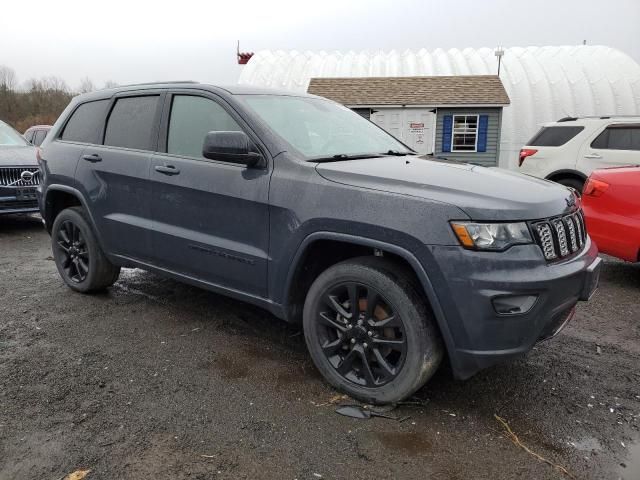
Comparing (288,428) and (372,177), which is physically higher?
(372,177)

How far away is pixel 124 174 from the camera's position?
13.0 feet

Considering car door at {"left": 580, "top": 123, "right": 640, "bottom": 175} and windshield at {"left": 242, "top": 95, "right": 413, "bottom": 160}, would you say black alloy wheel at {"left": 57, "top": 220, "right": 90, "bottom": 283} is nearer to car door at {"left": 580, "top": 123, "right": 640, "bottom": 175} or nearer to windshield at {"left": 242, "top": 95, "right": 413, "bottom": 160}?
windshield at {"left": 242, "top": 95, "right": 413, "bottom": 160}

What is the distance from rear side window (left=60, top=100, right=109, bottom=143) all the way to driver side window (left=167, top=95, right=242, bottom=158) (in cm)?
100

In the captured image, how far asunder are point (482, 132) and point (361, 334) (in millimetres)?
16121

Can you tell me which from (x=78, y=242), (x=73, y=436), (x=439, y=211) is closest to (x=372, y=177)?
(x=439, y=211)

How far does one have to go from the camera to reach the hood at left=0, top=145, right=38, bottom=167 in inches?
313

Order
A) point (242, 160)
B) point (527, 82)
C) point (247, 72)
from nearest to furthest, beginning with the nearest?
point (242, 160) < point (527, 82) < point (247, 72)

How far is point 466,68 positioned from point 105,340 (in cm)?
2253

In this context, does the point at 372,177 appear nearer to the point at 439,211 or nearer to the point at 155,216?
the point at 439,211

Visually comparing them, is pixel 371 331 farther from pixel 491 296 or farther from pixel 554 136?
pixel 554 136

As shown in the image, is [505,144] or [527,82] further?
[527,82]

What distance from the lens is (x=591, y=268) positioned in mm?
2828

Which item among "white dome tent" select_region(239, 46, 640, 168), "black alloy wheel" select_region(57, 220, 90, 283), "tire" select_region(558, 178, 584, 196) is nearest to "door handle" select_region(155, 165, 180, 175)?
"black alloy wheel" select_region(57, 220, 90, 283)

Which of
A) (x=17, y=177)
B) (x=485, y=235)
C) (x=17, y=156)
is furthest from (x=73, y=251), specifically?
(x=17, y=156)
